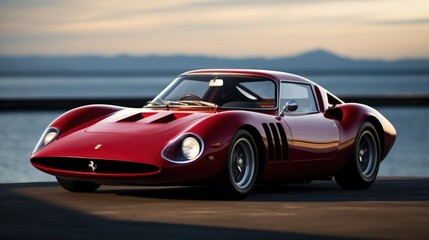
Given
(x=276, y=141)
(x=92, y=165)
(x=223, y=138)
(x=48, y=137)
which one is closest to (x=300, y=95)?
(x=276, y=141)

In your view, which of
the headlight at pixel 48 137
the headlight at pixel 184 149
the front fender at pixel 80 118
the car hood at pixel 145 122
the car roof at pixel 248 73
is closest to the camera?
the headlight at pixel 184 149

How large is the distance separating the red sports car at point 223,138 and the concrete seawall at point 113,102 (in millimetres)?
59930

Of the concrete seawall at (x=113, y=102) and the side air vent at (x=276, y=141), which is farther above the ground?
the side air vent at (x=276, y=141)

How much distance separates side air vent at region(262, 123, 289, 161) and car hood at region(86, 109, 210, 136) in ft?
2.23

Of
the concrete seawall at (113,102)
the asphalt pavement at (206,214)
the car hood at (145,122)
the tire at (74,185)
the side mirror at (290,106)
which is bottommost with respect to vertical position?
the concrete seawall at (113,102)

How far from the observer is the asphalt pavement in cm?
855

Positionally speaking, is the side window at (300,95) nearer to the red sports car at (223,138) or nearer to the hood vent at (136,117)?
the red sports car at (223,138)

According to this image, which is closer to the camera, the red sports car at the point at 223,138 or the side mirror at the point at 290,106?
the red sports car at the point at 223,138

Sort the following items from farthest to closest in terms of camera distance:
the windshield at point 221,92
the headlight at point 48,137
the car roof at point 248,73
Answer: the car roof at point 248,73
the windshield at point 221,92
the headlight at point 48,137

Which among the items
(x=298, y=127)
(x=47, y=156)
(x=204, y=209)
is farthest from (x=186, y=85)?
(x=204, y=209)

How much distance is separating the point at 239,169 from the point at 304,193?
4.19 ft

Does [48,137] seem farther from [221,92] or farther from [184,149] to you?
Result: [221,92]

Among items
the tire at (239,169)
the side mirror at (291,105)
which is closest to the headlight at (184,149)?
the tire at (239,169)

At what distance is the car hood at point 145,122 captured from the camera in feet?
37.4
